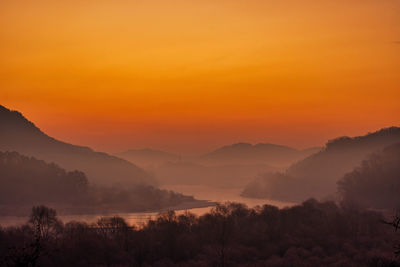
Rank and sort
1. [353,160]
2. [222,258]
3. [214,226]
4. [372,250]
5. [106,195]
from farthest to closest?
[353,160]
[106,195]
[214,226]
[372,250]
[222,258]

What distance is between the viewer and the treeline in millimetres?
123875

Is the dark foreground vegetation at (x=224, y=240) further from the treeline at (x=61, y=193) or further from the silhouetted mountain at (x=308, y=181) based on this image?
the silhouetted mountain at (x=308, y=181)

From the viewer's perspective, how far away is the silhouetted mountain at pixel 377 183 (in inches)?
4705

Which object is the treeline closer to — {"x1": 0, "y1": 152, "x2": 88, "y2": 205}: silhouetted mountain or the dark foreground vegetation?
{"x1": 0, "y1": 152, "x2": 88, "y2": 205}: silhouetted mountain

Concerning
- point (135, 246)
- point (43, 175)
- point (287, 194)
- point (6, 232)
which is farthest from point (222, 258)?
point (287, 194)

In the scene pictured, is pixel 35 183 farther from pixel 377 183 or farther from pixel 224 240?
pixel 377 183

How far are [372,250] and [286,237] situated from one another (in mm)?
10122

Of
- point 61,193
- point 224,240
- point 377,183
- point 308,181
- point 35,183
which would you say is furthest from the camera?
point 308,181

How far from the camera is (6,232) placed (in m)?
59.1

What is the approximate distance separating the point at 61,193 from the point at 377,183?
8311 cm

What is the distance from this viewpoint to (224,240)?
59656 millimetres

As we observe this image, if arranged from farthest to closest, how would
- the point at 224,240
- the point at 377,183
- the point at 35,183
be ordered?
the point at 35,183 < the point at 377,183 < the point at 224,240

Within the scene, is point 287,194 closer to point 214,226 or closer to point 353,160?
point 353,160

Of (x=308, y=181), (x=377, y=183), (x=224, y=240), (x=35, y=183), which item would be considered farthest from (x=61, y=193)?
(x=308, y=181)
